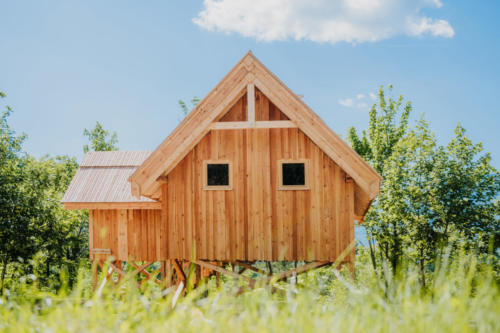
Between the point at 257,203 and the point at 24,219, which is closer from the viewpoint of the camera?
the point at 257,203

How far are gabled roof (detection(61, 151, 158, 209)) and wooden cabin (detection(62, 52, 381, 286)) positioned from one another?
6.72 ft

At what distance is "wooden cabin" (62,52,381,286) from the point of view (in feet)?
23.2

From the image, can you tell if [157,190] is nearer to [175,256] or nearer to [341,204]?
[175,256]

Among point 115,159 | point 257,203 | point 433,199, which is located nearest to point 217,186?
point 257,203

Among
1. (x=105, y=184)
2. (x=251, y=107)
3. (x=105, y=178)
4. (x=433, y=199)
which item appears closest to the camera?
(x=251, y=107)

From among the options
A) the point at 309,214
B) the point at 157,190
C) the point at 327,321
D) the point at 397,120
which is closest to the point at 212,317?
the point at 327,321

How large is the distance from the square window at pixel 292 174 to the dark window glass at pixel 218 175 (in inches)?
45.5

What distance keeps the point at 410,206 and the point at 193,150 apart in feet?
44.3

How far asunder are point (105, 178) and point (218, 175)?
5.30m

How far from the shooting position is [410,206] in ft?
56.3

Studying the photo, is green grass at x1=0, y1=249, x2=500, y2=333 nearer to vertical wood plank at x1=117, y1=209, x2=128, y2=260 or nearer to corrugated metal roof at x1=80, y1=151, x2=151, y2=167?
vertical wood plank at x1=117, y1=209, x2=128, y2=260

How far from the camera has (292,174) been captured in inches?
289

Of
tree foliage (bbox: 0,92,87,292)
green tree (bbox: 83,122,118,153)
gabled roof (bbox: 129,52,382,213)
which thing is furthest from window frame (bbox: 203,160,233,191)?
green tree (bbox: 83,122,118,153)

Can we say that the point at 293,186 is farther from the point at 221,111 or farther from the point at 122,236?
the point at 122,236
